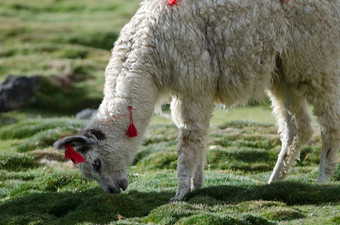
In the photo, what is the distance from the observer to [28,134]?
19.1 m

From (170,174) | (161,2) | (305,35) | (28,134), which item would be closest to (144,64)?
(161,2)

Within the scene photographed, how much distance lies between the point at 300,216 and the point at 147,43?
3.73 m

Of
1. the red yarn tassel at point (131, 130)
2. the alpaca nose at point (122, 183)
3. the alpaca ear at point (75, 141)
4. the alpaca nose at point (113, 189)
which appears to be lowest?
the alpaca nose at point (113, 189)

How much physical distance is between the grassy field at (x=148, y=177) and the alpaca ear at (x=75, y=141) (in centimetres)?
91

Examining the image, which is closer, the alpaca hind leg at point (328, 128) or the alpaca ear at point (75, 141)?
the alpaca ear at point (75, 141)

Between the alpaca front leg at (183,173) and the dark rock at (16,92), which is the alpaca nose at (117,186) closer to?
the alpaca front leg at (183,173)

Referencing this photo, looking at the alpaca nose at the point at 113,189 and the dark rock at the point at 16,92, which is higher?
the dark rock at the point at 16,92

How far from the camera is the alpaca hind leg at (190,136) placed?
28.9 feet

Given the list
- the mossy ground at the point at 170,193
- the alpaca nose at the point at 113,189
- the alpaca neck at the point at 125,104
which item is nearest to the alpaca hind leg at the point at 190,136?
the mossy ground at the point at 170,193

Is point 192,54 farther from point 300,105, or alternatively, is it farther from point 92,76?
point 92,76

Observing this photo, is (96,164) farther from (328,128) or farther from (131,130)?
(328,128)

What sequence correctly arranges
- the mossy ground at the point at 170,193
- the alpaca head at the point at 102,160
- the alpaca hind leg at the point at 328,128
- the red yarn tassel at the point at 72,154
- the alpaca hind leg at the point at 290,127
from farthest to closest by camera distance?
the alpaca hind leg at the point at 290,127
the alpaca hind leg at the point at 328,128
the alpaca head at the point at 102,160
the red yarn tassel at the point at 72,154
the mossy ground at the point at 170,193

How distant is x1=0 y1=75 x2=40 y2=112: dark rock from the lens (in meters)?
26.4

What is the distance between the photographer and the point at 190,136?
8.84m
